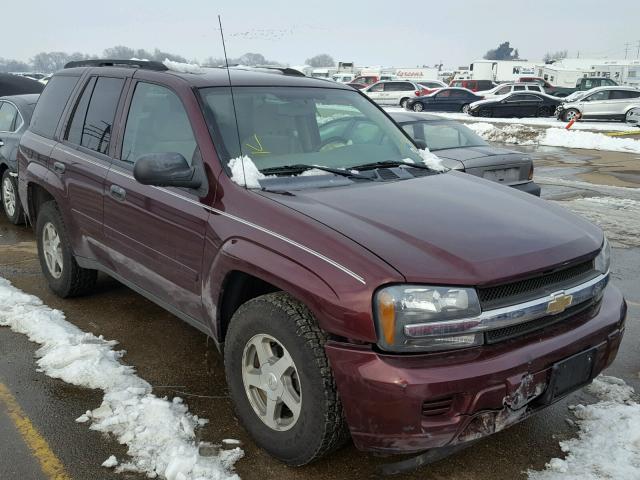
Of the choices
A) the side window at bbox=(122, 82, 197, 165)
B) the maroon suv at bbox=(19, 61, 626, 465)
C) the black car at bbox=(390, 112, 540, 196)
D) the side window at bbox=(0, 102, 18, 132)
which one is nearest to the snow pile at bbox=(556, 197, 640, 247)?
the black car at bbox=(390, 112, 540, 196)

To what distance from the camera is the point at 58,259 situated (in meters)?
A: 5.04

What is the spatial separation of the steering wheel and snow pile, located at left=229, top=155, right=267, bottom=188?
64 cm

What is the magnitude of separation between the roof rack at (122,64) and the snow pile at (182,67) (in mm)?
46

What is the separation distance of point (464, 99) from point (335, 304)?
105 feet

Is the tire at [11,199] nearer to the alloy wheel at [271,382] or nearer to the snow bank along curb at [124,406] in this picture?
the snow bank along curb at [124,406]

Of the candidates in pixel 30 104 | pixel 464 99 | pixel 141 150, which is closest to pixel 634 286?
pixel 141 150

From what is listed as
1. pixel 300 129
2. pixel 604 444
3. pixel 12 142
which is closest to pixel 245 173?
pixel 300 129

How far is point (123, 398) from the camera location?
138 inches

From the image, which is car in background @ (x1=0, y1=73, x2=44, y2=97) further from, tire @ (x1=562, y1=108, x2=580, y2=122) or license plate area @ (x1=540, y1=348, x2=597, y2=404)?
tire @ (x1=562, y1=108, x2=580, y2=122)

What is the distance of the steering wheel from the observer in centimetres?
375

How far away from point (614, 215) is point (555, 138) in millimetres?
12619

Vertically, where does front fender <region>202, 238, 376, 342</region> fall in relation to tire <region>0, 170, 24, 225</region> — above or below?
above

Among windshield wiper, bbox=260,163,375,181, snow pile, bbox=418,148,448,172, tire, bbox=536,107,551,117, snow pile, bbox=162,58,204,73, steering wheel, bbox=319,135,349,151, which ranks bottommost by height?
tire, bbox=536,107,551,117

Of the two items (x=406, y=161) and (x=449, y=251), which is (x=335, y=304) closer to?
(x=449, y=251)
